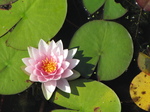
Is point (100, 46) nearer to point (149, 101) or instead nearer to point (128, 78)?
point (128, 78)

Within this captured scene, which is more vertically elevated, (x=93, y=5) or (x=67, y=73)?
(x=93, y=5)

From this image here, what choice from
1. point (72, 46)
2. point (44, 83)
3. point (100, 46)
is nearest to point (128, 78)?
point (100, 46)

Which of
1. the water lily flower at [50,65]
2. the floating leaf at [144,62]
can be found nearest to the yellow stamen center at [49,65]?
the water lily flower at [50,65]

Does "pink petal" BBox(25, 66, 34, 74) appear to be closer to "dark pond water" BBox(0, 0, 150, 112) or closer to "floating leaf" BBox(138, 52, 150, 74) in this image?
"dark pond water" BBox(0, 0, 150, 112)

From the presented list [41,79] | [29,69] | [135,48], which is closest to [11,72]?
[29,69]

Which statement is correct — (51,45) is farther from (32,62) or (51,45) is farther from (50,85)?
(50,85)
